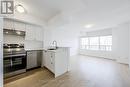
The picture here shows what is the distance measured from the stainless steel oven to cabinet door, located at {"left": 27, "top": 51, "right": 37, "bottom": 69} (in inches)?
9.1

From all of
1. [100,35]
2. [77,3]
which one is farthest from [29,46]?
[100,35]

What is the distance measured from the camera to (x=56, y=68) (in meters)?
3.04

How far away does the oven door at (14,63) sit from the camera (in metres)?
2.89

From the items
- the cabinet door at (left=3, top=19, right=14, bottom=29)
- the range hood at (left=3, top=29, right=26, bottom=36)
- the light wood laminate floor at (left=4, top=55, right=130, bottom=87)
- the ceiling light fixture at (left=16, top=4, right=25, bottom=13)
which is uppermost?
the ceiling light fixture at (left=16, top=4, right=25, bottom=13)

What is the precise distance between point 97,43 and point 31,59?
251 inches

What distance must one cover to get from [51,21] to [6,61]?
109 inches

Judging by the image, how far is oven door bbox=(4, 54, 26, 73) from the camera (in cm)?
289

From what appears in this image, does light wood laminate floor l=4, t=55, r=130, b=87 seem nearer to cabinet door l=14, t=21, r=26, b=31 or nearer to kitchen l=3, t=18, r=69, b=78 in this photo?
kitchen l=3, t=18, r=69, b=78

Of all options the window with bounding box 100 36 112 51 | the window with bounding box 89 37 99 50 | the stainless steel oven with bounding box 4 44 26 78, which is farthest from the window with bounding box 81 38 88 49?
the stainless steel oven with bounding box 4 44 26 78

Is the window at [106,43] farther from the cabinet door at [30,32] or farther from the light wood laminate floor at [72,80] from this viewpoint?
the cabinet door at [30,32]

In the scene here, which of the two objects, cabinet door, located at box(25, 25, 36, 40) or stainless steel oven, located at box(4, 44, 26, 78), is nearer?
stainless steel oven, located at box(4, 44, 26, 78)

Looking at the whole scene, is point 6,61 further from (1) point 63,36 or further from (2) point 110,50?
(2) point 110,50

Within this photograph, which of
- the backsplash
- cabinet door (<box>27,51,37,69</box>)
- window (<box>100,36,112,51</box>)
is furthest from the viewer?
window (<box>100,36,112,51</box>)

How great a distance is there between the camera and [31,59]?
3.78 meters
